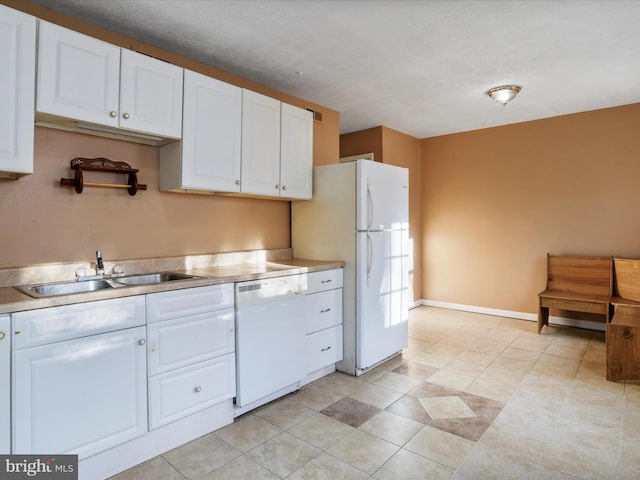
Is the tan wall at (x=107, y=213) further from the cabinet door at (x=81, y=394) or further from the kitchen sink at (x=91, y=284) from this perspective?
the cabinet door at (x=81, y=394)

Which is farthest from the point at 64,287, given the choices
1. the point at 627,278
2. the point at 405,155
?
the point at 627,278

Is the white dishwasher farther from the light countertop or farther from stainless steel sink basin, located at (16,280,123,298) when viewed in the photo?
stainless steel sink basin, located at (16,280,123,298)

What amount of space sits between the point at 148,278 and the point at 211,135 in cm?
104

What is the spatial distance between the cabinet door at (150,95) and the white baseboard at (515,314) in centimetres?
426

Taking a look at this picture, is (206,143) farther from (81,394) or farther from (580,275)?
(580,275)

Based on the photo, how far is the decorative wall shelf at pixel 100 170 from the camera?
2227 mm

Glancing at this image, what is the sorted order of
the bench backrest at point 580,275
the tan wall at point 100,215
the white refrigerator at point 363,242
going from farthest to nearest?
the bench backrest at point 580,275, the white refrigerator at point 363,242, the tan wall at point 100,215

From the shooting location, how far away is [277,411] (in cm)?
253

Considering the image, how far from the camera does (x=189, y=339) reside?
214 cm

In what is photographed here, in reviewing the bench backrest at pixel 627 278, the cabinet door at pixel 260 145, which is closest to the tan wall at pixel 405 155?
the cabinet door at pixel 260 145

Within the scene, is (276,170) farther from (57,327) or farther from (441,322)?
(441,322)

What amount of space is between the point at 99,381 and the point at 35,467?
1.27 feet

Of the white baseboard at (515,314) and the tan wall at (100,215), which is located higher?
the tan wall at (100,215)

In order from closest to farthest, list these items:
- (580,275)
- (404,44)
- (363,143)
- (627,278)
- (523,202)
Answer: (404,44)
(627,278)
(580,275)
(523,202)
(363,143)
